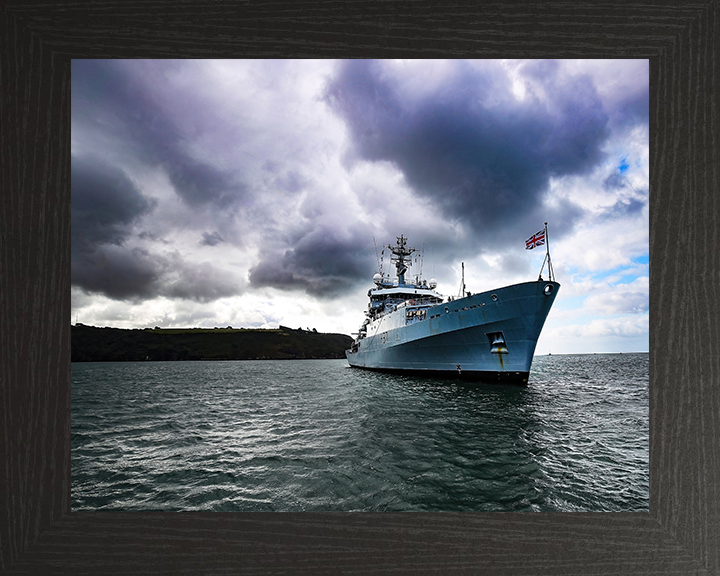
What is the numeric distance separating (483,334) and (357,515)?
40.4 ft

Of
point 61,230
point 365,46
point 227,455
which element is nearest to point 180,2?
point 365,46

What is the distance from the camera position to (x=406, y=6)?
3.92ft

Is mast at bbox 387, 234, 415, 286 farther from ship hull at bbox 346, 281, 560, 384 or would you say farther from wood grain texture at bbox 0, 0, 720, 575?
wood grain texture at bbox 0, 0, 720, 575

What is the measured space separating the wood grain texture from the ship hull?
1098 centimetres

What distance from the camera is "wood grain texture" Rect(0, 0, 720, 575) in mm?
1108

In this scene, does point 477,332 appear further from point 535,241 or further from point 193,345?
point 193,345

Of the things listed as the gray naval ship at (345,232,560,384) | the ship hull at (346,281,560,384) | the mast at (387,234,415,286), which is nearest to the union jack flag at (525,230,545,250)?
the gray naval ship at (345,232,560,384)

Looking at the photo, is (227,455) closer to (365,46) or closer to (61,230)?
(61,230)

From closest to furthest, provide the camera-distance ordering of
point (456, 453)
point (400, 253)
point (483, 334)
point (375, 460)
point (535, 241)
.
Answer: point (375, 460) < point (456, 453) < point (535, 241) < point (483, 334) < point (400, 253)

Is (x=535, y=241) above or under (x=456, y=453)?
above

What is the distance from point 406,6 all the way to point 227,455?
583 cm

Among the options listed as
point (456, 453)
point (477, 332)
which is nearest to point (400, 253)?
point (477, 332)

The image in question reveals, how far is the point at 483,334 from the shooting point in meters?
12.5

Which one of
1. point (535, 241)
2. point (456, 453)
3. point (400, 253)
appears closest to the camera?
point (456, 453)
